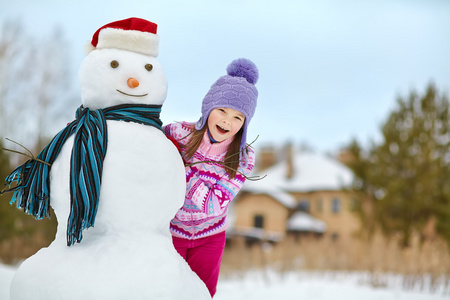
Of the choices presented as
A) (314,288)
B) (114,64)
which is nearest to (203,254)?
(114,64)

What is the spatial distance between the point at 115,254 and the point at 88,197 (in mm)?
275

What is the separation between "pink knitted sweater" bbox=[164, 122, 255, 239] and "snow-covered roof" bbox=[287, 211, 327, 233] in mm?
17841

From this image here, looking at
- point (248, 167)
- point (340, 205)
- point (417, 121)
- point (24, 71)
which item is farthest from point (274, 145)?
point (248, 167)

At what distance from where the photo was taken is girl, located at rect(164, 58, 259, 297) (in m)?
2.55

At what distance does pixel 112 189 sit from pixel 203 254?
886 millimetres

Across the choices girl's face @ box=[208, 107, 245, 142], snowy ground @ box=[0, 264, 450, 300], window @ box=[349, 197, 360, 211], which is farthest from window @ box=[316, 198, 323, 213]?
girl's face @ box=[208, 107, 245, 142]

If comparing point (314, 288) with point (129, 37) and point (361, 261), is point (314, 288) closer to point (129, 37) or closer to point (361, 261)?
point (361, 261)

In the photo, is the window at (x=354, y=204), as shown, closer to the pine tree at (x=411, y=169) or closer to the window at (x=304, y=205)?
the pine tree at (x=411, y=169)

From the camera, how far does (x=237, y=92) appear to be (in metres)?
2.57

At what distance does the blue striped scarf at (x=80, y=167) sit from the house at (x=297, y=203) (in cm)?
1729

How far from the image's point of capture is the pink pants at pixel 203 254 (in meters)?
2.80

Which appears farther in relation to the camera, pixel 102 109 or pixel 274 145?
pixel 274 145

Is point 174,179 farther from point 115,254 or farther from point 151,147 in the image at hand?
point 115,254

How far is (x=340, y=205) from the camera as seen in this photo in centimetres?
2080
